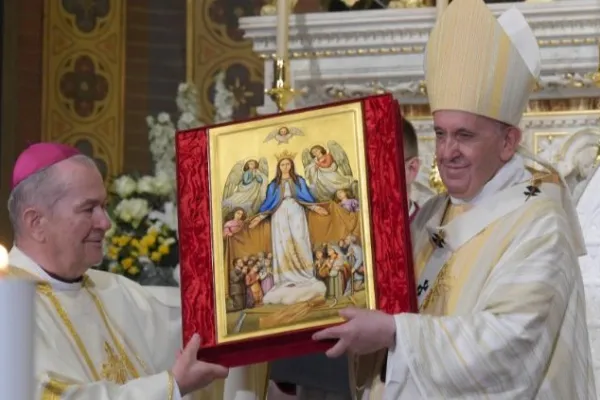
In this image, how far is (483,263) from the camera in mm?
3078

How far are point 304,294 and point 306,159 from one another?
1.08ft

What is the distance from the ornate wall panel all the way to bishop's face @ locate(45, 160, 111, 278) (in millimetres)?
3188

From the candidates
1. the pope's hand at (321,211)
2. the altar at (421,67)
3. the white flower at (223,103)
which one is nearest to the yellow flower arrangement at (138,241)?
the altar at (421,67)

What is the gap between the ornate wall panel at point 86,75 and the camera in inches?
257

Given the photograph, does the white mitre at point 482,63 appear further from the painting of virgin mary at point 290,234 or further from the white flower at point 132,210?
the white flower at point 132,210

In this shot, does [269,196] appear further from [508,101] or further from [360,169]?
[508,101]

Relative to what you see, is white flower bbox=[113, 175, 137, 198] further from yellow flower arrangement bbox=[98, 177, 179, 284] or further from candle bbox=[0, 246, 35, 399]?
candle bbox=[0, 246, 35, 399]

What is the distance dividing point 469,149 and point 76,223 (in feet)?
3.36

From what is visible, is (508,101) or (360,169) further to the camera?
(508,101)

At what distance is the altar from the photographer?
435cm

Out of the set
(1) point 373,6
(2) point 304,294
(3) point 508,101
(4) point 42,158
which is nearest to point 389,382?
(2) point 304,294

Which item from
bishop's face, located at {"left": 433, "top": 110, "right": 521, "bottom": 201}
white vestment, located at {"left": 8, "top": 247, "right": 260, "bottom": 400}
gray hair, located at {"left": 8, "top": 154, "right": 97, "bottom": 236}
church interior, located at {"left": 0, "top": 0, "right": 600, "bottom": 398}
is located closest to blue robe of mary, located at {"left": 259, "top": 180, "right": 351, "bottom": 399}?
white vestment, located at {"left": 8, "top": 247, "right": 260, "bottom": 400}

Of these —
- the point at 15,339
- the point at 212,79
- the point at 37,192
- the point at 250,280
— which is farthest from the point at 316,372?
the point at 212,79

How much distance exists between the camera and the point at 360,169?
297 centimetres
